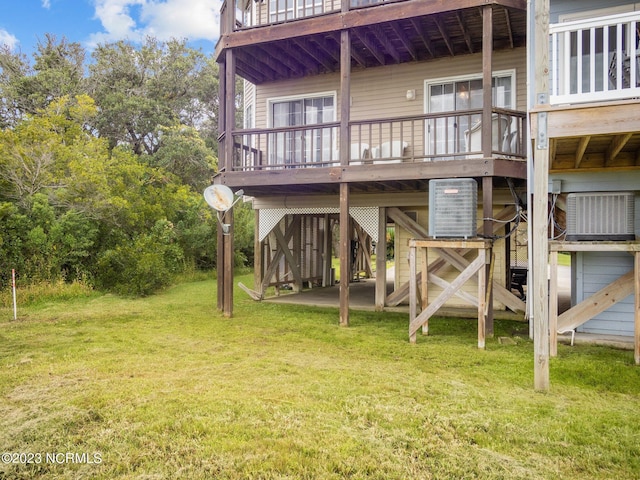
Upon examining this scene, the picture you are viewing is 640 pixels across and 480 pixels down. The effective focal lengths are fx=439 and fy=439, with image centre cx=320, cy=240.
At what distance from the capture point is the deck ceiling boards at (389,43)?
22.5 ft

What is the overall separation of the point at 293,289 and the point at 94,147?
6.66m

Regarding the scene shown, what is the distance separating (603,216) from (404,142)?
374 cm

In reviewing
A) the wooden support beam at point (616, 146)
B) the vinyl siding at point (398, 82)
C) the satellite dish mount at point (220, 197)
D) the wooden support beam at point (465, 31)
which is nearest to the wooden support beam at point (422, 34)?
the vinyl siding at point (398, 82)

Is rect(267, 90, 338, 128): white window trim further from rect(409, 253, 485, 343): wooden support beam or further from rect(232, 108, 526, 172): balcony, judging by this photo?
rect(409, 253, 485, 343): wooden support beam

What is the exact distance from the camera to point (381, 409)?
11.8ft

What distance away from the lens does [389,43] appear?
7.56m

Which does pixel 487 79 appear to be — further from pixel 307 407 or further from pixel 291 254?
pixel 291 254

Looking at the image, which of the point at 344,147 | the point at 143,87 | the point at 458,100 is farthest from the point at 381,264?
the point at 143,87

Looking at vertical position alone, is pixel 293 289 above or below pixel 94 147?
below

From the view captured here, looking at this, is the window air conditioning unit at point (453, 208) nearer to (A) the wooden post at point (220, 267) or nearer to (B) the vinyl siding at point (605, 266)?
(B) the vinyl siding at point (605, 266)

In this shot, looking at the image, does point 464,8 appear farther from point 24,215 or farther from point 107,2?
point 107,2

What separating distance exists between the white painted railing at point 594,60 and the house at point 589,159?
0.04 feet

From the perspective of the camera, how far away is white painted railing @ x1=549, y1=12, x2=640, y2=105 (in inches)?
166

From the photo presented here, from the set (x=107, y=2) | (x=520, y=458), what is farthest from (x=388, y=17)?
(x=107, y=2)
